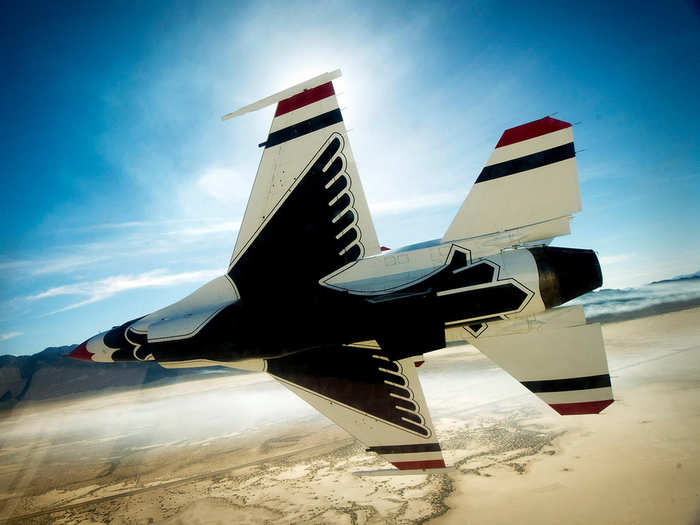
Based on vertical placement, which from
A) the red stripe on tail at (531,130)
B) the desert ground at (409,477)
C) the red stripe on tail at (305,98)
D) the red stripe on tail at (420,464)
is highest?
the red stripe on tail at (305,98)

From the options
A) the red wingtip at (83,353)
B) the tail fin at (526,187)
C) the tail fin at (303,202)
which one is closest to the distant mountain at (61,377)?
the red wingtip at (83,353)

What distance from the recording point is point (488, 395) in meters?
12.1

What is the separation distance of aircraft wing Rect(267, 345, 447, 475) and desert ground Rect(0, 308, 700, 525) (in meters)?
2.11

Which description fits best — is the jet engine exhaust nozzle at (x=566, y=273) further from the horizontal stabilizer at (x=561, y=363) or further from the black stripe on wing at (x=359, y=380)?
the black stripe on wing at (x=359, y=380)

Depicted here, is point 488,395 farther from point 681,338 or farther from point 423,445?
point 681,338

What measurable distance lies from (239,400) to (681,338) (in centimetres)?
2500

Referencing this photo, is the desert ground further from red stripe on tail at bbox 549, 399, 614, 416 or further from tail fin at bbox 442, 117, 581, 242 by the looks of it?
tail fin at bbox 442, 117, 581, 242

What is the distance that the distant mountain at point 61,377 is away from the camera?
2551 centimetres

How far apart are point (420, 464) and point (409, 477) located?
3.08 meters

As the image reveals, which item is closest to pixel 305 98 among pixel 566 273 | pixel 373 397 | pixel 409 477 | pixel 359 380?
pixel 566 273

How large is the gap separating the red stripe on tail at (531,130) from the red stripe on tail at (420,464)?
520 centimetres

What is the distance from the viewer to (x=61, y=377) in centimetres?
2741

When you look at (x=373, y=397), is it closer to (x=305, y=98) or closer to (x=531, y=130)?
(x=531, y=130)

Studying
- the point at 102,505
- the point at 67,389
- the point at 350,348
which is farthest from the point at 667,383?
the point at 67,389
